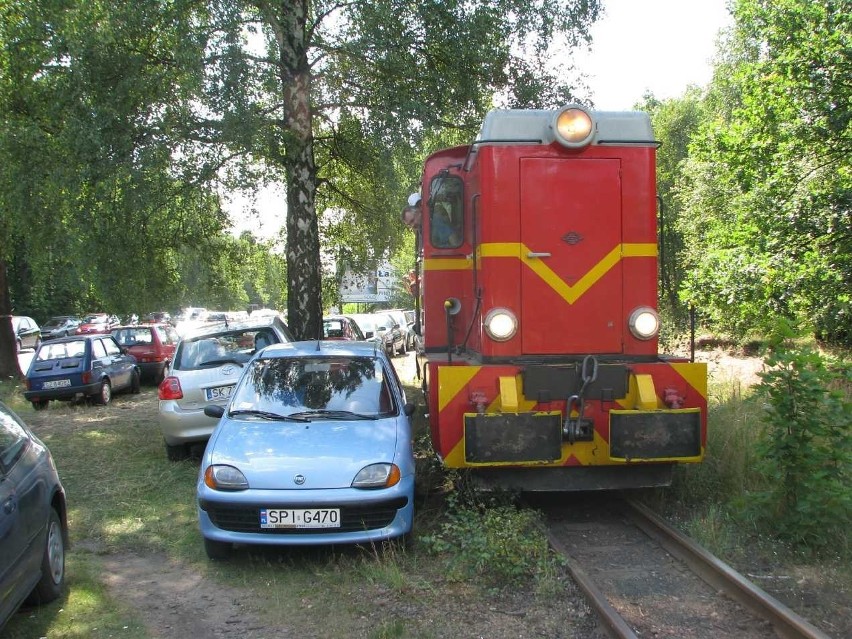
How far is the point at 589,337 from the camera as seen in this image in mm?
6461

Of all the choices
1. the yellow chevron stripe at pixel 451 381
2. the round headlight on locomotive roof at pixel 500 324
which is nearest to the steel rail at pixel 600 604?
the yellow chevron stripe at pixel 451 381

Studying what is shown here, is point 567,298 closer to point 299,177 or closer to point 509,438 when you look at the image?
point 509,438

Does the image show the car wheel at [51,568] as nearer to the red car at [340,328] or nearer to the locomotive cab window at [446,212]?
the locomotive cab window at [446,212]

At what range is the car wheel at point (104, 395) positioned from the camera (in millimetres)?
15164

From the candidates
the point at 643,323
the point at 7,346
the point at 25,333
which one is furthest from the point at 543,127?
the point at 25,333

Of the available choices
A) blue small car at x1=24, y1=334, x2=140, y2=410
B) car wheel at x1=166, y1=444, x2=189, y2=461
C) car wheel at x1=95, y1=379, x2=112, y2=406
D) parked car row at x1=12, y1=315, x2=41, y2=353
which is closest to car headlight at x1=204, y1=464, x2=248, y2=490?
car wheel at x1=166, y1=444, x2=189, y2=461

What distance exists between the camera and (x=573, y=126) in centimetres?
625

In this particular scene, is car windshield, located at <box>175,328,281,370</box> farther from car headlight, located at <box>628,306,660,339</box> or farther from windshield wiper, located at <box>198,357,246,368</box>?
car headlight, located at <box>628,306,660,339</box>

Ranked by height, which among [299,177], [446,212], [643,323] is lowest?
[643,323]

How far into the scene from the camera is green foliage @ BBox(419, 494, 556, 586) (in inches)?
195

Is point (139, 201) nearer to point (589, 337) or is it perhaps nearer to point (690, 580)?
point (589, 337)

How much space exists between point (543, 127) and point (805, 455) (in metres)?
3.34

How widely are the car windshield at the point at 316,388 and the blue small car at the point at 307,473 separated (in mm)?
15

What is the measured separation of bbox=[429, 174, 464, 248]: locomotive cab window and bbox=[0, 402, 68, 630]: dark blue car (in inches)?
164
